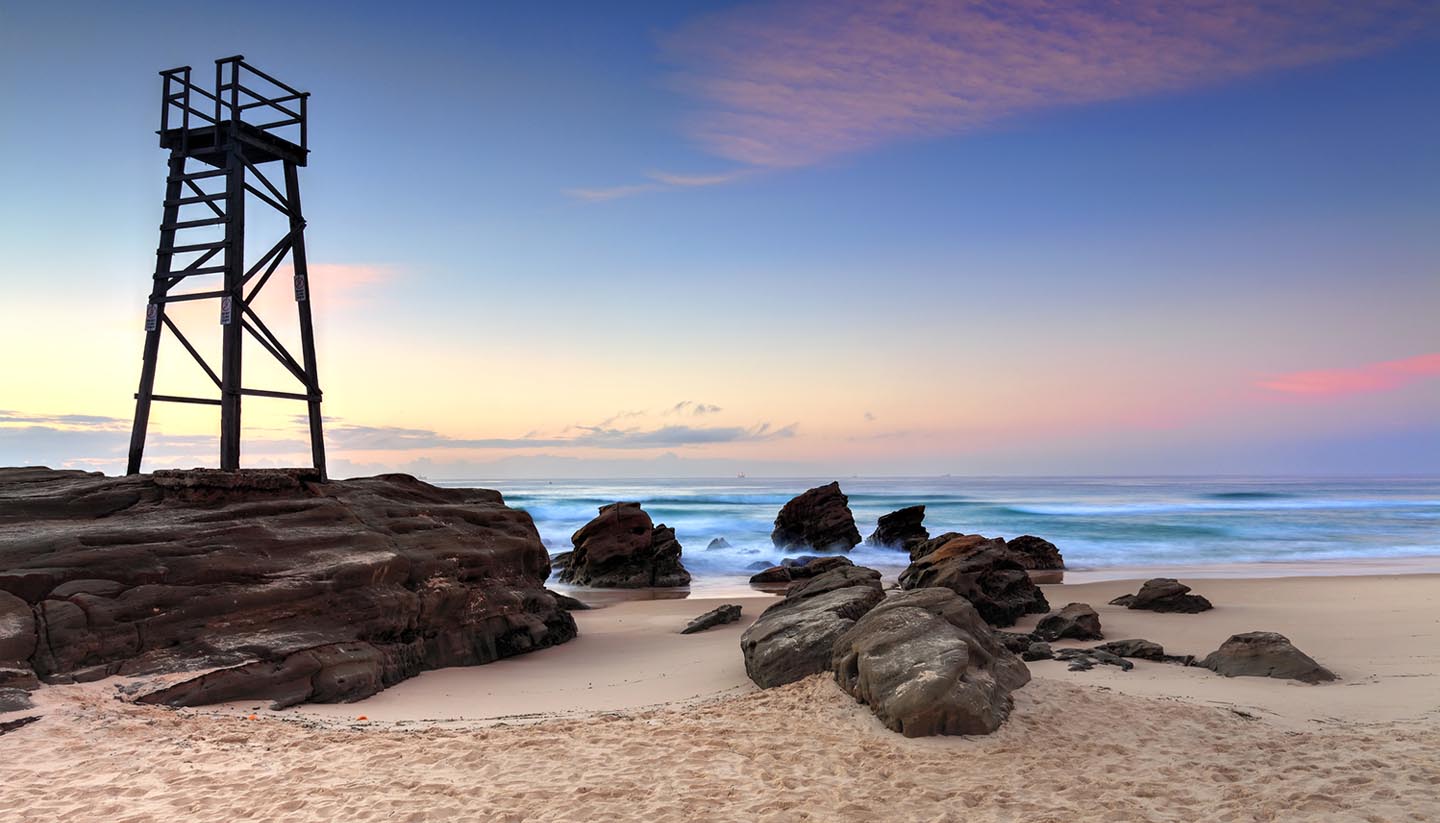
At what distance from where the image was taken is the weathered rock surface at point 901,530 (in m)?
31.9

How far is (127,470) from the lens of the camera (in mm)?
11562

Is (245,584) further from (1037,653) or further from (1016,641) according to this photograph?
(1016,641)

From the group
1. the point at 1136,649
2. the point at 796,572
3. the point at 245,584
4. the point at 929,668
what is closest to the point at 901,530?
the point at 796,572

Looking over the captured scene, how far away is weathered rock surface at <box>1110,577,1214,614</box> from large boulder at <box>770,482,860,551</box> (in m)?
16.2

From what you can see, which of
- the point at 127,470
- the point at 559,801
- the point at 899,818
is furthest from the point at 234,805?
the point at 127,470

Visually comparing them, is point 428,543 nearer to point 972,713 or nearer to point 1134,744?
point 972,713

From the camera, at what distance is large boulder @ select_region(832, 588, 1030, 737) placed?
24.1ft

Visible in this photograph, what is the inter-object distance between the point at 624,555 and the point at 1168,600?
1305cm

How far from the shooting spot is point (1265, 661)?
33.2ft

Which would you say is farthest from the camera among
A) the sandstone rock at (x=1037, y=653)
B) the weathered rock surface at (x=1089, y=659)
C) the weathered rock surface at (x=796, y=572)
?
the weathered rock surface at (x=796, y=572)

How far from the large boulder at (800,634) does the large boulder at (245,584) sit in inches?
151

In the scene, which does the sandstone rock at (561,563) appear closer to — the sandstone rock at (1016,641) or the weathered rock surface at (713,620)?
the weathered rock surface at (713,620)

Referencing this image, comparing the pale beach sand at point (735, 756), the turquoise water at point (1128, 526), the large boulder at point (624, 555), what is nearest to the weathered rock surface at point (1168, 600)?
the pale beach sand at point (735, 756)

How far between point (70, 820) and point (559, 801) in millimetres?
3060
